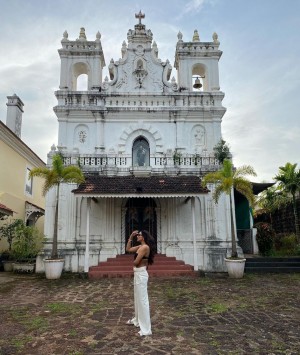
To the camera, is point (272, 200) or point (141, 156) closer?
point (141, 156)

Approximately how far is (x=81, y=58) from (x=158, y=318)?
14.9 metres

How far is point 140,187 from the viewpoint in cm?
1188

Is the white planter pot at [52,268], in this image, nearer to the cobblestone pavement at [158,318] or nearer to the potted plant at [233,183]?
the cobblestone pavement at [158,318]

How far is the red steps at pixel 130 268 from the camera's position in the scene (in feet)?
38.1

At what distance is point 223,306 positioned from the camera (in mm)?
6973

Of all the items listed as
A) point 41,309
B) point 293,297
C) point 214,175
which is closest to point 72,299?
point 41,309

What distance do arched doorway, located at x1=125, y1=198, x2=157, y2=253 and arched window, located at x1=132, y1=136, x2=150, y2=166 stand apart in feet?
7.36

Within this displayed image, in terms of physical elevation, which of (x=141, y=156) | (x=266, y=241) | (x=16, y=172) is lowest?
(x=266, y=241)

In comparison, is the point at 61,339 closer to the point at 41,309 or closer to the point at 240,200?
the point at 41,309

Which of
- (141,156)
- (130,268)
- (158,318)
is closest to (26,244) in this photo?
(130,268)

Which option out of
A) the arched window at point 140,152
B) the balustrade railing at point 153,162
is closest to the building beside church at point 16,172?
the balustrade railing at point 153,162

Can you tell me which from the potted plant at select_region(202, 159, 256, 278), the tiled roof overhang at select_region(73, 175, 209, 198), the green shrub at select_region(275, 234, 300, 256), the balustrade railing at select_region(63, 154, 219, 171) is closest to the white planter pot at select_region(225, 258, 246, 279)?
the potted plant at select_region(202, 159, 256, 278)

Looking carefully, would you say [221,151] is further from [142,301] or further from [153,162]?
[142,301]

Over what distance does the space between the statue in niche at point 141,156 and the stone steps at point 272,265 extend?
685cm
